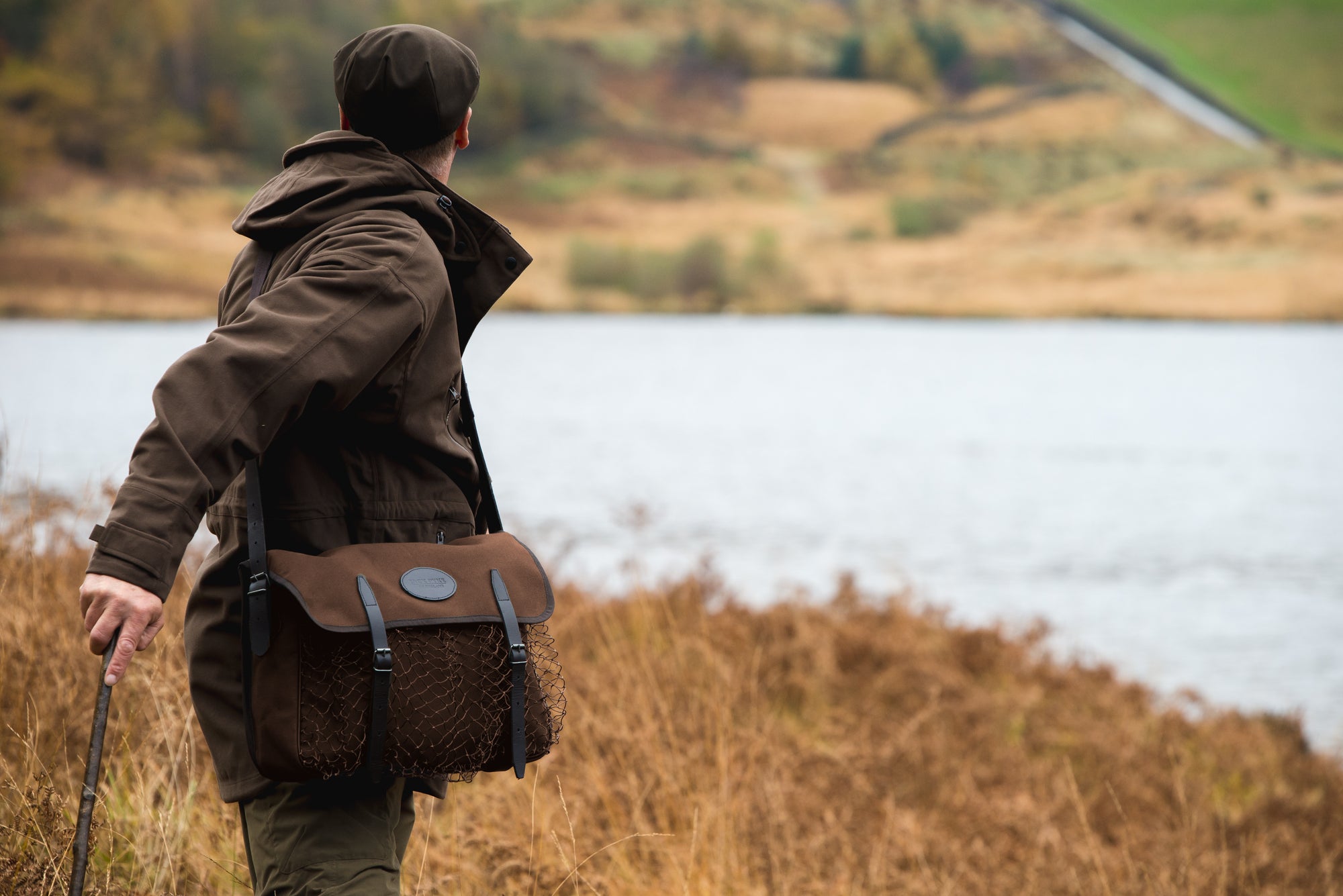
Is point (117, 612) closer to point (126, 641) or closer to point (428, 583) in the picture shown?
point (126, 641)

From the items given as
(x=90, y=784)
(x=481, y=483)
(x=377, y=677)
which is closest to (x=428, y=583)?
(x=377, y=677)

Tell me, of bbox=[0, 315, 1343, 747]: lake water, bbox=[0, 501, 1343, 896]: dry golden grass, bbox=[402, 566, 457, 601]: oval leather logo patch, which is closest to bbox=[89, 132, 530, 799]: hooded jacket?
bbox=[402, 566, 457, 601]: oval leather logo patch

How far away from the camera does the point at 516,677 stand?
1.92 meters

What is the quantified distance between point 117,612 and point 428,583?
440 mm

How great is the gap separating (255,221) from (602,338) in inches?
1960

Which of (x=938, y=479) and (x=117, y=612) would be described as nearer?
(x=117, y=612)

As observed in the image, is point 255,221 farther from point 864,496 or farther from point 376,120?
point 864,496

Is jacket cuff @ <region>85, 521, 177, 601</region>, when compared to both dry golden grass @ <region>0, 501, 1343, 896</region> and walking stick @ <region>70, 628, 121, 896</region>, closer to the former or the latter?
walking stick @ <region>70, 628, 121, 896</region>

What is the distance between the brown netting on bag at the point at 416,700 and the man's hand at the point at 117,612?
0.24 metres

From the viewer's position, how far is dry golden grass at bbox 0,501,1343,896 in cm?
294

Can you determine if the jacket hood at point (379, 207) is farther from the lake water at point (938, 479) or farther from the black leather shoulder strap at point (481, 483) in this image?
the lake water at point (938, 479)

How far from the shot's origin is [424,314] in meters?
1.87

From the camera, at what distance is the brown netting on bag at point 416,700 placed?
71.9 inches

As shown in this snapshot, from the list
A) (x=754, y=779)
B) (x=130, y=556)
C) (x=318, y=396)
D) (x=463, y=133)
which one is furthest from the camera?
(x=754, y=779)
